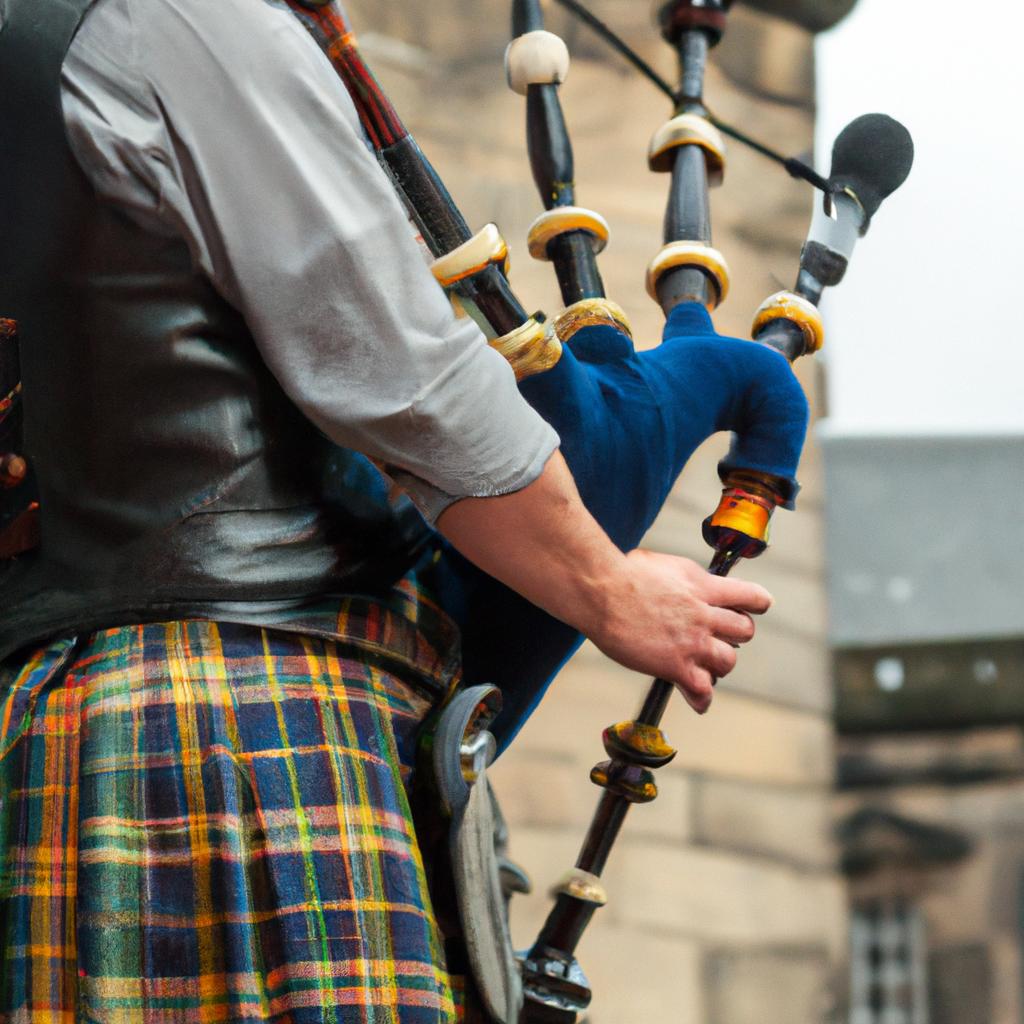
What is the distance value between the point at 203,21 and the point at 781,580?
11.2 feet

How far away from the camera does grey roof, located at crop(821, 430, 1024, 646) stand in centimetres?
955

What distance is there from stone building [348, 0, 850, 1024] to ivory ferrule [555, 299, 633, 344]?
231 centimetres

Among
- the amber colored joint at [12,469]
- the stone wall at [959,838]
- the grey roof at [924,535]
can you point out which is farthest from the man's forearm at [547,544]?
the grey roof at [924,535]

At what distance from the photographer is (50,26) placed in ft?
3.23

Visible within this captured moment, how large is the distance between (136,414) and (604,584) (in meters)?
0.28

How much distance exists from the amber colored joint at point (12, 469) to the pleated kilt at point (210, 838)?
116 millimetres

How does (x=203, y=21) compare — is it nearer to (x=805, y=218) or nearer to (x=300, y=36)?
(x=300, y=36)

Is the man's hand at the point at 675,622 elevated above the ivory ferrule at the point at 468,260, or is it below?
below

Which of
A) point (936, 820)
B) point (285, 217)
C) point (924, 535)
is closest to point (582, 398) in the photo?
point (285, 217)

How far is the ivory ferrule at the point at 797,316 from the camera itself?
131 centimetres

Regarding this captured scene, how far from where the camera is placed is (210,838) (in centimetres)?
98

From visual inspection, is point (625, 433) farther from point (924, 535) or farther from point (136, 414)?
point (924, 535)

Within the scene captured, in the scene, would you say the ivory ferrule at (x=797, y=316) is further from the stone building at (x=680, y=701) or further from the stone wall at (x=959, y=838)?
the stone wall at (x=959, y=838)

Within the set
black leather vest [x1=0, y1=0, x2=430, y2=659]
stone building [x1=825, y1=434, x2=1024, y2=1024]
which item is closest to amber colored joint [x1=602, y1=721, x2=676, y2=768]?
black leather vest [x1=0, y1=0, x2=430, y2=659]
